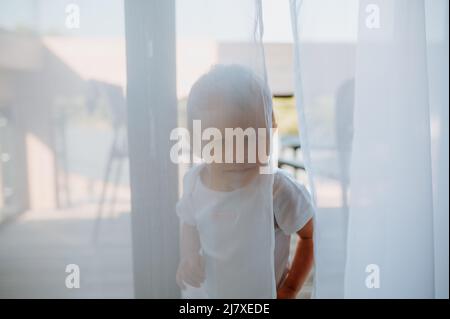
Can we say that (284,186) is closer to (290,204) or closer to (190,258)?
(290,204)

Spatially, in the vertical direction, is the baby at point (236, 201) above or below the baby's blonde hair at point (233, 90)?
below

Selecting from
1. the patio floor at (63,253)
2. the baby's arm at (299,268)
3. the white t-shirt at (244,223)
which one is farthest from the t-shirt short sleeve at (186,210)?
the baby's arm at (299,268)

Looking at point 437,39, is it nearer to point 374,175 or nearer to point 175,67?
point 374,175

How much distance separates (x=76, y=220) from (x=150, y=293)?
0.23 meters

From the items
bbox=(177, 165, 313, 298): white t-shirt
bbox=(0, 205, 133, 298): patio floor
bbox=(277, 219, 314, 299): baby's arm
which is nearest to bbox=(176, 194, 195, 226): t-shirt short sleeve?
bbox=(177, 165, 313, 298): white t-shirt

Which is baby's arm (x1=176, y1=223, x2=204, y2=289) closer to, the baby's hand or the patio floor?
the baby's hand

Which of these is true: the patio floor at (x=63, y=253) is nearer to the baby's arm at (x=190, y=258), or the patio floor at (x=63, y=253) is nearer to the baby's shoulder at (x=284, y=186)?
the baby's arm at (x=190, y=258)

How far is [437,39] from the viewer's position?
2.65ft

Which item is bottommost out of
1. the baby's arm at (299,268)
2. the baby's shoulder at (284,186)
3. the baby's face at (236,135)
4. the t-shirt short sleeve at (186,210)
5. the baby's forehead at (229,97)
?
the baby's arm at (299,268)

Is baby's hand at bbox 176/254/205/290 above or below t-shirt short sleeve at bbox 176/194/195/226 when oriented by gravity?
below

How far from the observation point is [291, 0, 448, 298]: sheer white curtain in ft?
2.48

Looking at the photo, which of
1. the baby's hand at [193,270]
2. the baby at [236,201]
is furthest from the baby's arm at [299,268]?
the baby's hand at [193,270]

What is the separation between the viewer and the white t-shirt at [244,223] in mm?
727

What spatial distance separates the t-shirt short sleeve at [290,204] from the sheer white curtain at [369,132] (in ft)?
0.09
